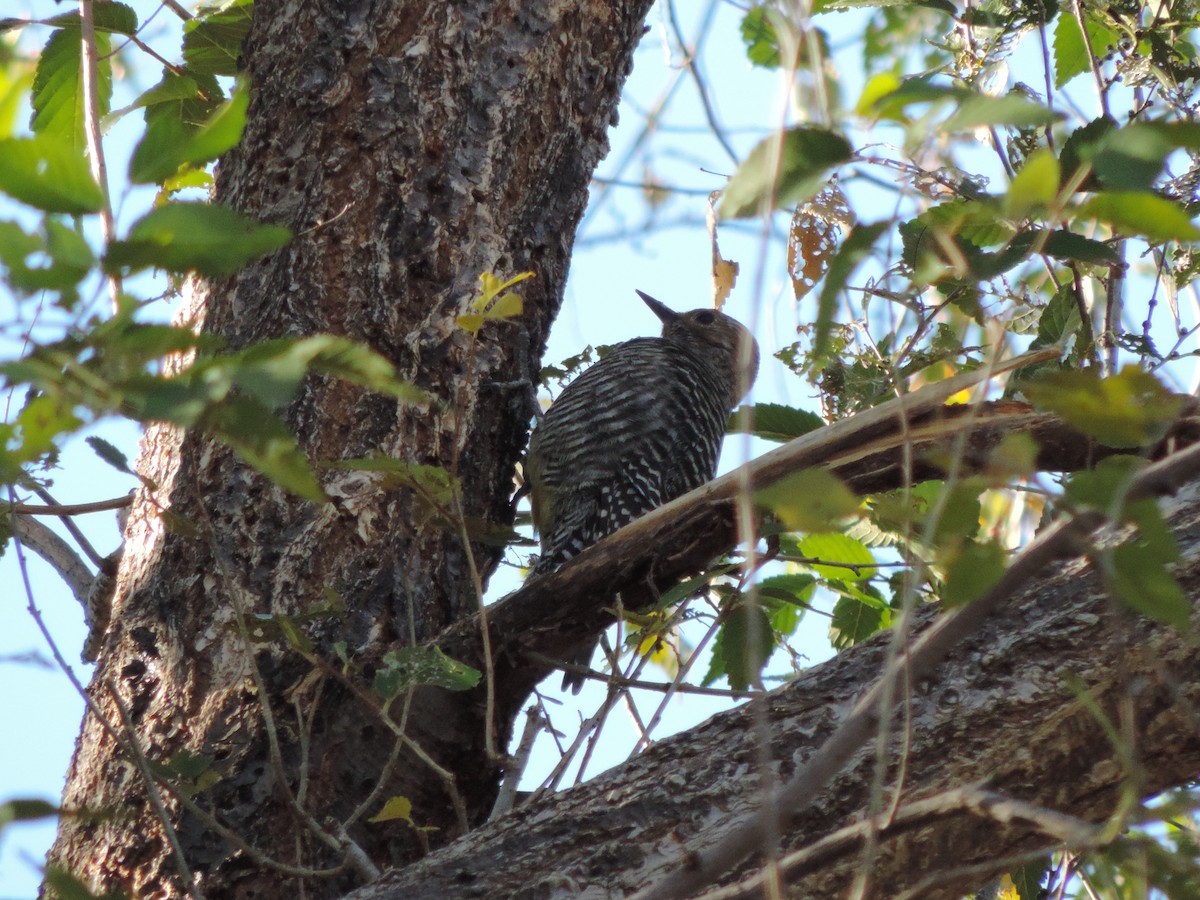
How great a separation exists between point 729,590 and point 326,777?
35.9 inches

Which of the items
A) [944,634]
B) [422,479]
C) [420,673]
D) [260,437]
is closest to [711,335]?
[422,479]

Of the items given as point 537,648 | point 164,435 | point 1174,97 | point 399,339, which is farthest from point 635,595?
point 1174,97

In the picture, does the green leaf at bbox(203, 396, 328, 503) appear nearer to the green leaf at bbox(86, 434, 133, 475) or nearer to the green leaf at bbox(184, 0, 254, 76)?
the green leaf at bbox(86, 434, 133, 475)

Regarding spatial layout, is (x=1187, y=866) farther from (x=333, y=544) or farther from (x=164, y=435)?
(x=164, y=435)

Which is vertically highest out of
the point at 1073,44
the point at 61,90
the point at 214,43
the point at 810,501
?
the point at 214,43

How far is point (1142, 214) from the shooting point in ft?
3.08

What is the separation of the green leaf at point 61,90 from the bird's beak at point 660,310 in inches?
131

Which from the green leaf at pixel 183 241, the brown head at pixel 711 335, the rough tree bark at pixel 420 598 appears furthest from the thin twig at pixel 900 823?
the brown head at pixel 711 335

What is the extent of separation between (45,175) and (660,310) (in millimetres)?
5214

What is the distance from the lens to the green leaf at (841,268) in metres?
1.01

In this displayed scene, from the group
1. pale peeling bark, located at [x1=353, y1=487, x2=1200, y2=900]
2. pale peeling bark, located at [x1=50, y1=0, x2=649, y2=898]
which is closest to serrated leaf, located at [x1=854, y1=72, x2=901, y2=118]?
pale peeling bark, located at [x1=353, y1=487, x2=1200, y2=900]

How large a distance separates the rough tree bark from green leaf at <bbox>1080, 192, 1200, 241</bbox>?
0.49m

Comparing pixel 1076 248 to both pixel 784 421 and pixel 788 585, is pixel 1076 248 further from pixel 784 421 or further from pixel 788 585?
pixel 788 585

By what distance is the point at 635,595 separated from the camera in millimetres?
2396
